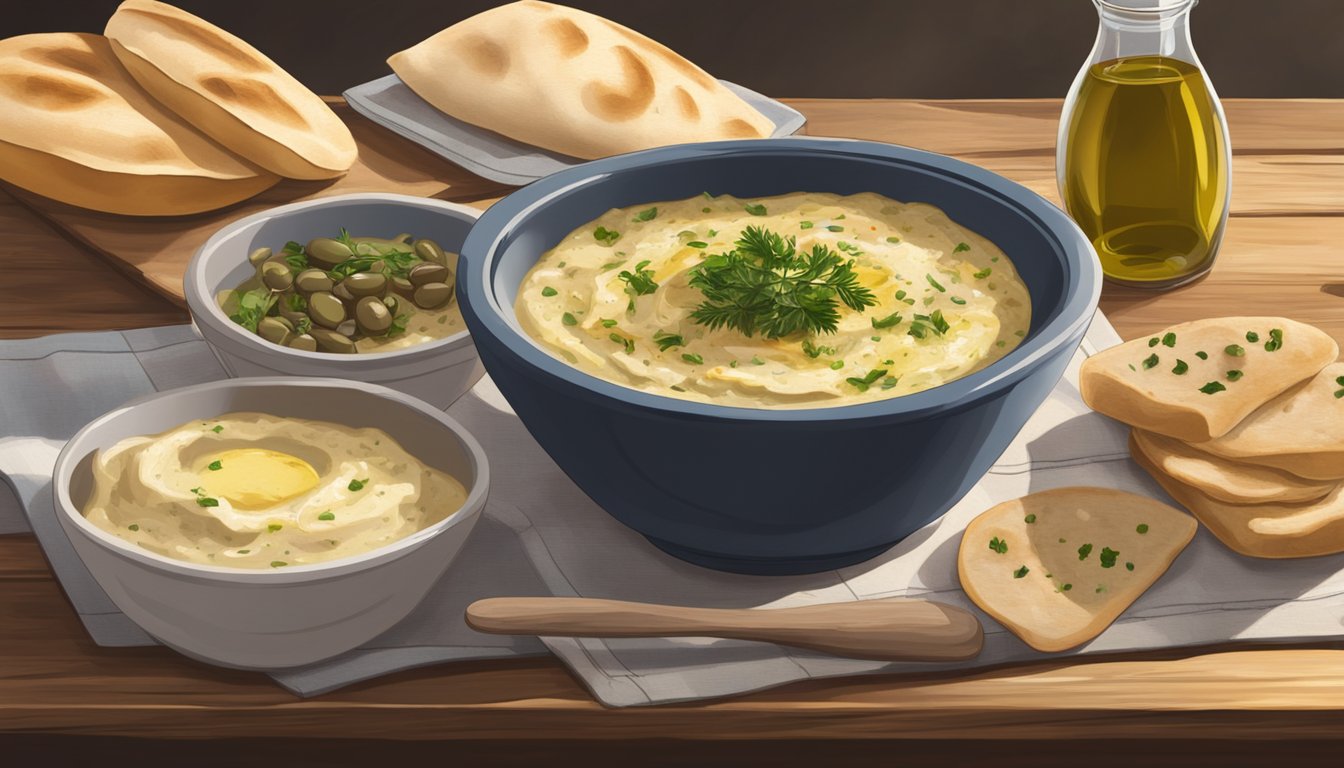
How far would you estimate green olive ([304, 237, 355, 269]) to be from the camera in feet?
6.93

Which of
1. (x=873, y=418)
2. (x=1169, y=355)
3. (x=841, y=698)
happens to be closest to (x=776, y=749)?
(x=841, y=698)

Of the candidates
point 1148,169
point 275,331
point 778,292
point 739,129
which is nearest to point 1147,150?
point 1148,169

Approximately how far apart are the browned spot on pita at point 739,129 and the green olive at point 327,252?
873 mm

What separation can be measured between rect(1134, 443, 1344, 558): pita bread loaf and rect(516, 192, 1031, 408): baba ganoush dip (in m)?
0.33

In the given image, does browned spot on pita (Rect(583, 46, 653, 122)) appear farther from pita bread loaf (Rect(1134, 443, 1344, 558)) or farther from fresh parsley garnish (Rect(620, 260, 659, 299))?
pita bread loaf (Rect(1134, 443, 1344, 558))

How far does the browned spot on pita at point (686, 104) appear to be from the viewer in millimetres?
2709

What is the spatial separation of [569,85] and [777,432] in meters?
1.43

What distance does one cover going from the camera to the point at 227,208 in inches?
103

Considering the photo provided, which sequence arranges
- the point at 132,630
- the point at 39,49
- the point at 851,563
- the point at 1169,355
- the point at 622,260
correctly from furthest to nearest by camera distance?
the point at 39,49
the point at 1169,355
the point at 622,260
the point at 851,563
the point at 132,630

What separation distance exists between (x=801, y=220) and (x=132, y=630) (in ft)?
3.17

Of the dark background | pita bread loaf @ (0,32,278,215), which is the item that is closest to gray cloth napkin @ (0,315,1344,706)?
pita bread loaf @ (0,32,278,215)

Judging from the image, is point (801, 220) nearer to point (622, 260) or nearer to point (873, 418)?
point (622, 260)

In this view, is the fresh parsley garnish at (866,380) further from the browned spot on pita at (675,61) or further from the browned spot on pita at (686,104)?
the browned spot on pita at (675,61)

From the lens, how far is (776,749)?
1552 millimetres
